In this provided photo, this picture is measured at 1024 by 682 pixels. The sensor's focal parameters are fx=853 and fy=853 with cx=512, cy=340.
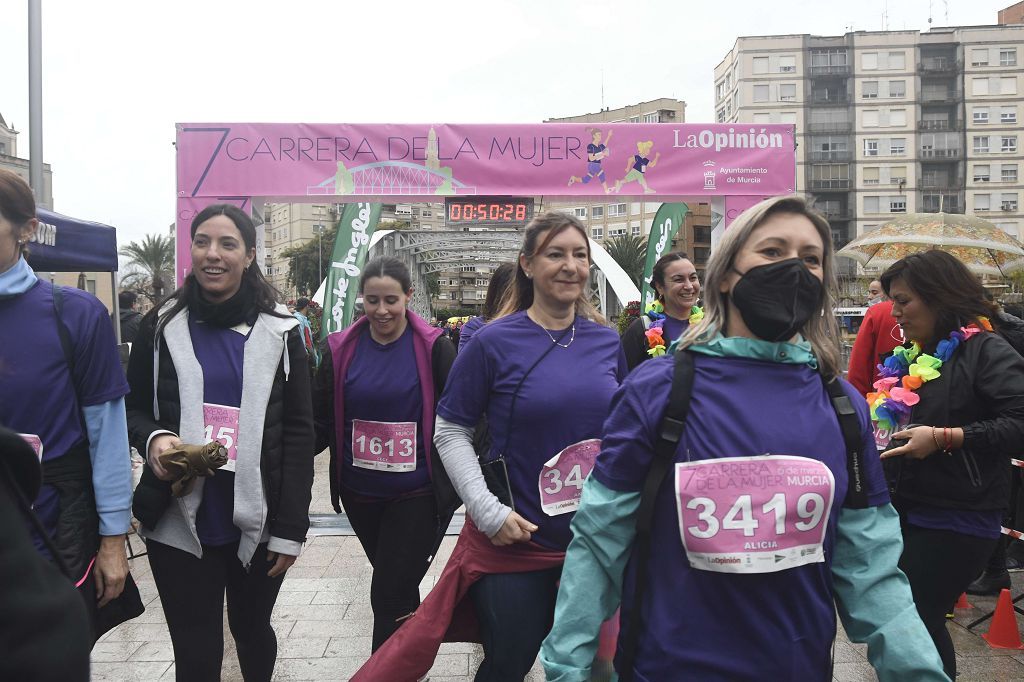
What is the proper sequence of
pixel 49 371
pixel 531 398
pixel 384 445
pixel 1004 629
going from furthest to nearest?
pixel 1004 629 < pixel 384 445 < pixel 531 398 < pixel 49 371

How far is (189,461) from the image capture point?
2.75 metres

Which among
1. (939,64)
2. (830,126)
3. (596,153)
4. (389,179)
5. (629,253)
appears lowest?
(389,179)

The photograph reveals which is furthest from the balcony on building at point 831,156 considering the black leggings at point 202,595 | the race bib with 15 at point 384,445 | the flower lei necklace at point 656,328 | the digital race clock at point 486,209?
the black leggings at point 202,595

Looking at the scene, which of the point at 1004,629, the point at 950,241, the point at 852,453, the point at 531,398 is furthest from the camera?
the point at 950,241

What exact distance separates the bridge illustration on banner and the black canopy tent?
3710 millimetres

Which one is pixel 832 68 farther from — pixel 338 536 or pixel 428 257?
pixel 338 536

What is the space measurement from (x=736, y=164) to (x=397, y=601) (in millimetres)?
8977

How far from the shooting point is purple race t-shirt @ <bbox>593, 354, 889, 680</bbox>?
1.76m

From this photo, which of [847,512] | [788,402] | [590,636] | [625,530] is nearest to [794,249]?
[788,402]

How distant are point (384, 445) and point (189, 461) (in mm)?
1205

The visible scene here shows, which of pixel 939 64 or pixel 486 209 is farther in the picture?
pixel 939 64

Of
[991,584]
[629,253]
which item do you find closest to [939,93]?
[629,253]

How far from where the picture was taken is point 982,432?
3.18 metres

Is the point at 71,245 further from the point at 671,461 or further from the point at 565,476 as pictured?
the point at 671,461
